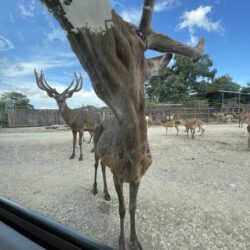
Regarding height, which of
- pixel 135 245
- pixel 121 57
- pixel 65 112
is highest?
pixel 121 57

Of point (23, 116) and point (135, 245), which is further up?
point (23, 116)

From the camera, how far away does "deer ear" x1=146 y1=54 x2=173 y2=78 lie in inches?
51.4

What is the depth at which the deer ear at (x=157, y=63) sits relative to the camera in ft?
4.29

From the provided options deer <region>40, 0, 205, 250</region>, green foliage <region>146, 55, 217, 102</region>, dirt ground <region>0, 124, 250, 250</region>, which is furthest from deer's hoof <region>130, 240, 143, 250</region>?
green foliage <region>146, 55, 217, 102</region>

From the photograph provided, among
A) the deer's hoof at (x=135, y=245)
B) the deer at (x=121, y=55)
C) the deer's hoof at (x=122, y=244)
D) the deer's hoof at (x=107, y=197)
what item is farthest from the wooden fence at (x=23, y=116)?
the deer's hoof at (x=135, y=245)

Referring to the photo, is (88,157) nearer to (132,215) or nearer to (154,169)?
(154,169)

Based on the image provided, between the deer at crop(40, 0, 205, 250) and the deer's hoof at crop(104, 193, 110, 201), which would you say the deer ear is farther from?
the deer's hoof at crop(104, 193, 110, 201)

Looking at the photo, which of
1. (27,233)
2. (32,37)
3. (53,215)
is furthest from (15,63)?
(53,215)

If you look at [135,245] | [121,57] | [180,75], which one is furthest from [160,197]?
[180,75]

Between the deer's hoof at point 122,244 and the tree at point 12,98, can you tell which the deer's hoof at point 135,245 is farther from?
the tree at point 12,98

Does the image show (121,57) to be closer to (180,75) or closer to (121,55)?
(121,55)

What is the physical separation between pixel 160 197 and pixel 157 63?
2.44m

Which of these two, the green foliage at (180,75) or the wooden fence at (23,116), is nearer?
the green foliage at (180,75)

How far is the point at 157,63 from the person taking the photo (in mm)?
1358
